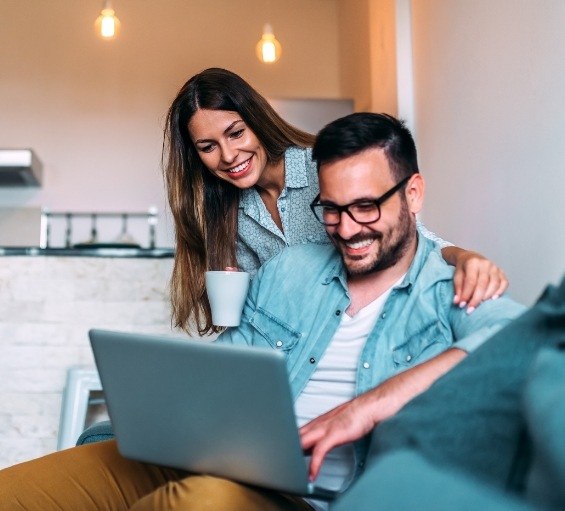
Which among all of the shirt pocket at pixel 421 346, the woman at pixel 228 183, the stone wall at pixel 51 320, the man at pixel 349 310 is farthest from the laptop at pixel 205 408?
the stone wall at pixel 51 320

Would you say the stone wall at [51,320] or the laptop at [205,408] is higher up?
the laptop at [205,408]

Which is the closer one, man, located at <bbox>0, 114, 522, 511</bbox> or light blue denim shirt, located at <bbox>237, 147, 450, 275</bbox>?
man, located at <bbox>0, 114, 522, 511</bbox>

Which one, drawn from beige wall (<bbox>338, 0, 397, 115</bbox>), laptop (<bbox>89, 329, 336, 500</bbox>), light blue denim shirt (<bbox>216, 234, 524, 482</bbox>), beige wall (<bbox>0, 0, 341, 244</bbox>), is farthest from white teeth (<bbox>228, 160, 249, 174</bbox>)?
beige wall (<bbox>0, 0, 341, 244</bbox>)

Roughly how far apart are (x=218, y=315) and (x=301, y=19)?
5.16 meters

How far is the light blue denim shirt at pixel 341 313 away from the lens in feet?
5.00

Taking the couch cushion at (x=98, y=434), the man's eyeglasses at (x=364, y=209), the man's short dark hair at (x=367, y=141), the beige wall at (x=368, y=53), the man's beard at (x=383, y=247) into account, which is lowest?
the couch cushion at (x=98, y=434)

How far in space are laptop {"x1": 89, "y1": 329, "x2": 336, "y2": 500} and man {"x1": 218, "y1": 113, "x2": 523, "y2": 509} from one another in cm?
31

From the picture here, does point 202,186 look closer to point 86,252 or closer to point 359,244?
point 359,244

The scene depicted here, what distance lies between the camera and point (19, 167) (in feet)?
17.8

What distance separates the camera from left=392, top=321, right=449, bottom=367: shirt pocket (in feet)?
5.01

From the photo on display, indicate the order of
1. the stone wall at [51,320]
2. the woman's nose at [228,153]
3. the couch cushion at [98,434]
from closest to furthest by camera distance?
the couch cushion at [98,434]
the woman's nose at [228,153]
the stone wall at [51,320]

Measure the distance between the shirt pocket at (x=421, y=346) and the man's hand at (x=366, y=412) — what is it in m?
0.25

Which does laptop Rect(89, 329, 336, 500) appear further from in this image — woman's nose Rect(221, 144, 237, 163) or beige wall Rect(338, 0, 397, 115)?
beige wall Rect(338, 0, 397, 115)

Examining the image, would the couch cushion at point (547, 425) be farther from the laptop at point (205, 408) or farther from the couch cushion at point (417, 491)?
the laptop at point (205, 408)
